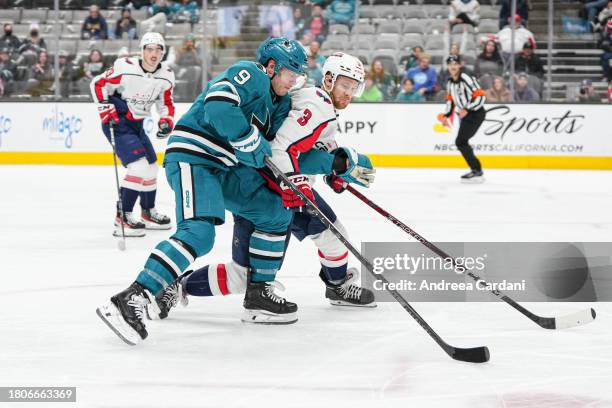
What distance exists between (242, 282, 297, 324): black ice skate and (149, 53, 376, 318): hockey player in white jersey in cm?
8

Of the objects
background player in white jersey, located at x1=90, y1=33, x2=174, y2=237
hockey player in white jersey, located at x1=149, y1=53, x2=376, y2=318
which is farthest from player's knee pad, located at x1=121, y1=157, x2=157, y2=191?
hockey player in white jersey, located at x1=149, y1=53, x2=376, y2=318

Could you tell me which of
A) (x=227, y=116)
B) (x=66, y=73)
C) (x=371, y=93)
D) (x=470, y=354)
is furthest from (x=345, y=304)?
(x=66, y=73)

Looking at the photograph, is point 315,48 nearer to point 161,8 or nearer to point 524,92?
point 161,8

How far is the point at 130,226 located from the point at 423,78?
5.30m

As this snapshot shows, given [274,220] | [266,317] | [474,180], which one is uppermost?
[274,220]

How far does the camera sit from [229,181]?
126 inches

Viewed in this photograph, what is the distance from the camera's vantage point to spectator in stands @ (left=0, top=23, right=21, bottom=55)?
1030 centimetres

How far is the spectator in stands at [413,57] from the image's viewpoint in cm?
1021

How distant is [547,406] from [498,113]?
775 centimetres

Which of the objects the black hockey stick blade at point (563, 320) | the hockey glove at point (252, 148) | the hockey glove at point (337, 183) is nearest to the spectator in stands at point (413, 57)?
the hockey glove at point (337, 183)

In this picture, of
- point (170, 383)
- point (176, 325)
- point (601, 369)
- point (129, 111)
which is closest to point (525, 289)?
point (601, 369)

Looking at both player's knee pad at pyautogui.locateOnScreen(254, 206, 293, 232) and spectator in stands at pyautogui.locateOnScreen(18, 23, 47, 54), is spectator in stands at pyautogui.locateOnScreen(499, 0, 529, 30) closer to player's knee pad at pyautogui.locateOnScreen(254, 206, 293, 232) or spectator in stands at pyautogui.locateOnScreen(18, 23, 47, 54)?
spectator in stands at pyautogui.locateOnScreen(18, 23, 47, 54)

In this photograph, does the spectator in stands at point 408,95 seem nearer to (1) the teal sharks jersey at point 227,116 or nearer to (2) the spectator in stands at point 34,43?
(2) the spectator in stands at point 34,43

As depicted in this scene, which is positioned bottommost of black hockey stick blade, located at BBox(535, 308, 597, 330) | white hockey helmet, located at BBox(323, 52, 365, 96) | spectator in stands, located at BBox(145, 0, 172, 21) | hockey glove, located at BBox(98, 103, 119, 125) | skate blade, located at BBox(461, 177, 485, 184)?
skate blade, located at BBox(461, 177, 485, 184)
